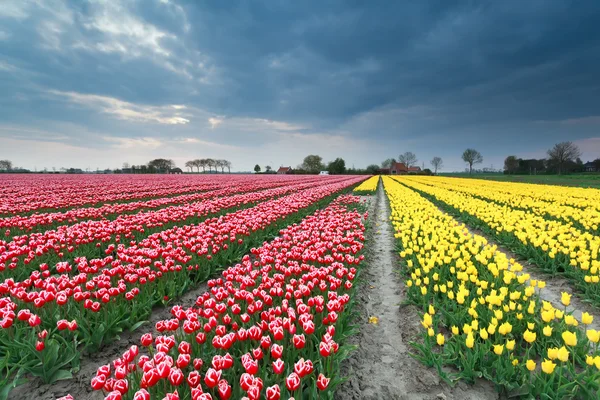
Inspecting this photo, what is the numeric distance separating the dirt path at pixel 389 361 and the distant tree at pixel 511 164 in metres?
129

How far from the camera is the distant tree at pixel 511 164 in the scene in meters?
112

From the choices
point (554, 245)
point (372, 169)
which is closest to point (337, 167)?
point (372, 169)

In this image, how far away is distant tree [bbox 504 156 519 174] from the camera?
111500mm

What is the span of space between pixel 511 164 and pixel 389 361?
5543 inches

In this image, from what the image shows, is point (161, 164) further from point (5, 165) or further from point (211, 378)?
point (211, 378)

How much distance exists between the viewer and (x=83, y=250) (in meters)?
7.23

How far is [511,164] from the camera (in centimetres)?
11638

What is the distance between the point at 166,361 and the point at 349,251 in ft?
16.0

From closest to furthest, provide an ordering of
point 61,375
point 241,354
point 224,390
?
1. point 224,390
2. point 241,354
3. point 61,375

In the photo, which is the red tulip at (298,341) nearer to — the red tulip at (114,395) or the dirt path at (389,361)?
the dirt path at (389,361)

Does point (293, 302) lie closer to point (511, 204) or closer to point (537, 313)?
point (537, 313)

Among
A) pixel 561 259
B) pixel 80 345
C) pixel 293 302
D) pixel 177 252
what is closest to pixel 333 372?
A: pixel 293 302

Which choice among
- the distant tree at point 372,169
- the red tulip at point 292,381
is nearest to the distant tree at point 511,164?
the distant tree at point 372,169

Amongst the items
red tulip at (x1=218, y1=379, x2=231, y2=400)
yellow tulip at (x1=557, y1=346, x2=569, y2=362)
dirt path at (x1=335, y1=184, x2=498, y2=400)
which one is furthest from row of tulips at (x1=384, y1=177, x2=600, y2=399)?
red tulip at (x1=218, y1=379, x2=231, y2=400)
